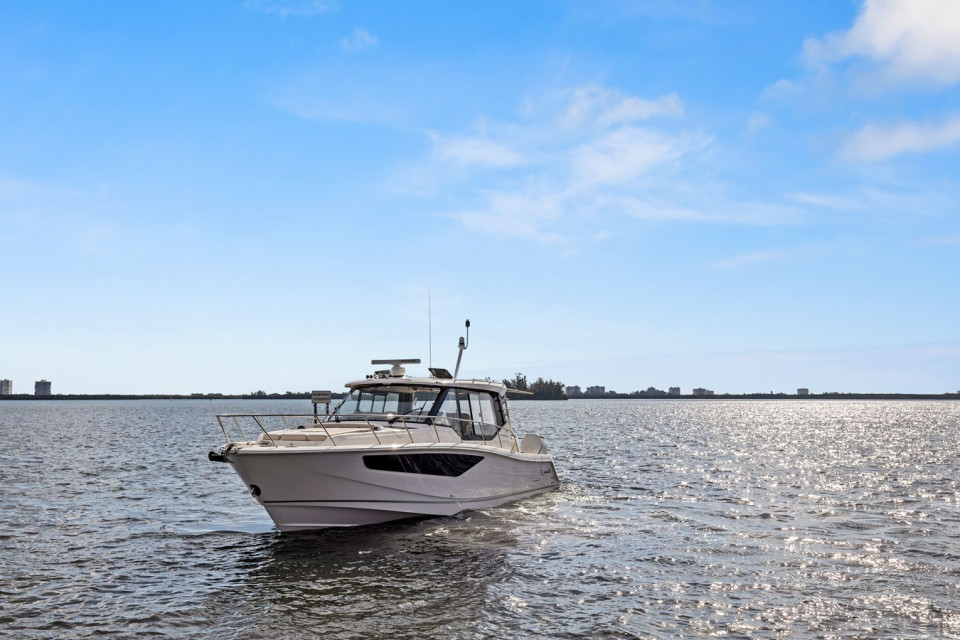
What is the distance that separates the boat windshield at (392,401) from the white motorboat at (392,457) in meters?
0.02

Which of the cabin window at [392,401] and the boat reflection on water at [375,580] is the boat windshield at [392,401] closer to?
the cabin window at [392,401]

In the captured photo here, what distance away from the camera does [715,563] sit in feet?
40.3

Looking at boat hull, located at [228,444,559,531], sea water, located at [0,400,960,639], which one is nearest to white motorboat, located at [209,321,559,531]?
boat hull, located at [228,444,559,531]

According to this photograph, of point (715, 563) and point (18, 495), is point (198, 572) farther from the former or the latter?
point (18, 495)

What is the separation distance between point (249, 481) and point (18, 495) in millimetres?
10140

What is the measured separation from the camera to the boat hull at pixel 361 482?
43.3ft

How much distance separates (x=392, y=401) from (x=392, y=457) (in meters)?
2.69

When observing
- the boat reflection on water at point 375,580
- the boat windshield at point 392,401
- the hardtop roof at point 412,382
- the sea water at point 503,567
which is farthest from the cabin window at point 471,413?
the boat reflection on water at point 375,580

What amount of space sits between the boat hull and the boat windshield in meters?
1.66

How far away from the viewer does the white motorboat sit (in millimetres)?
13375

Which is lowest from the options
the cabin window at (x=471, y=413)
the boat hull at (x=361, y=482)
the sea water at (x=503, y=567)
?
the sea water at (x=503, y=567)

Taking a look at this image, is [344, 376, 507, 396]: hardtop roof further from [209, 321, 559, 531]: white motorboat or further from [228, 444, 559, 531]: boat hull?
[228, 444, 559, 531]: boat hull

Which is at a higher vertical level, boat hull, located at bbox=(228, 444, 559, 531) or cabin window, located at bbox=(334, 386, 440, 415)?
cabin window, located at bbox=(334, 386, 440, 415)

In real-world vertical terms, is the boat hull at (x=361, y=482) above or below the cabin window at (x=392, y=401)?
below
